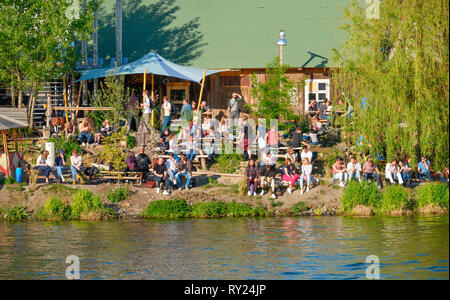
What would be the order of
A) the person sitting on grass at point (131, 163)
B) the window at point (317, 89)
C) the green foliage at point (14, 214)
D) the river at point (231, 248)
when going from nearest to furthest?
1. the river at point (231, 248)
2. the green foliage at point (14, 214)
3. the person sitting on grass at point (131, 163)
4. the window at point (317, 89)

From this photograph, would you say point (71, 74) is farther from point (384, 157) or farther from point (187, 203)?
point (384, 157)

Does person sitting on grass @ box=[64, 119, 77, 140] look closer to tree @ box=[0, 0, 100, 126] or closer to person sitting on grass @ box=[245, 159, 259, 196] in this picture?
tree @ box=[0, 0, 100, 126]

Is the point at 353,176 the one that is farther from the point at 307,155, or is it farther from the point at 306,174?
the point at 307,155

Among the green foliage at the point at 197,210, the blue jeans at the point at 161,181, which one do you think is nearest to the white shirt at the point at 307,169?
the green foliage at the point at 197,210

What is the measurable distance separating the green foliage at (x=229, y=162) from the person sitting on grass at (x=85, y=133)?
479 centimetres

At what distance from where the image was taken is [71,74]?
3462 cm

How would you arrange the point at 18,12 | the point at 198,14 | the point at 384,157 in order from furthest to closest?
1. the point at 198,14
2. the point at 18,12
3. the point at 384,157

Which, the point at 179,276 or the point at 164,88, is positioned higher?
the point at 164,88

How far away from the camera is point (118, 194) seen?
89.0 ft

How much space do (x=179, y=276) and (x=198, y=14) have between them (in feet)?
65.2

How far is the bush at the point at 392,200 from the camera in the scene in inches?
1048

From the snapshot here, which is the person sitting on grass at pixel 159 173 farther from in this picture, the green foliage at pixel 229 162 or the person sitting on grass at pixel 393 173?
the person sitting on grass at pixel 393 173

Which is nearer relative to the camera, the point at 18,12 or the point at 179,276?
the point at 179,276
